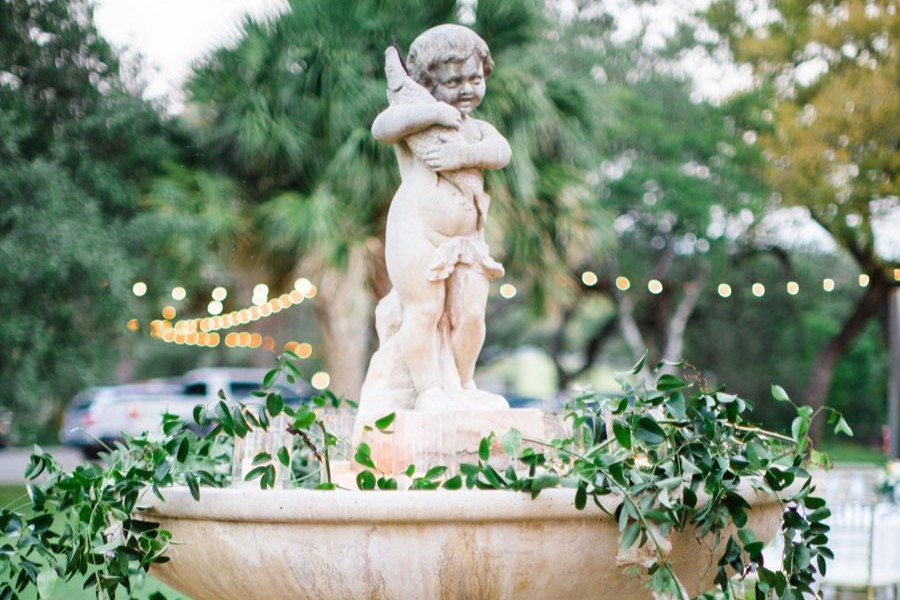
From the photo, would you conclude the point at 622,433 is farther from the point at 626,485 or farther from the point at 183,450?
the point at 183,450

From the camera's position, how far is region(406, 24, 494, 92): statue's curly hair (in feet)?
16.7

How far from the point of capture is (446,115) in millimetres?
4922

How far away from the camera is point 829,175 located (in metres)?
17.8

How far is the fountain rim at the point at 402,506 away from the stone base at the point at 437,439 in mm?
1199

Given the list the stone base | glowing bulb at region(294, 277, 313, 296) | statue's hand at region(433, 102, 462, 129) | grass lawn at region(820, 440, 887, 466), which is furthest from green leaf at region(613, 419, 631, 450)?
grass lawn at region(820, 440, 887, 466)

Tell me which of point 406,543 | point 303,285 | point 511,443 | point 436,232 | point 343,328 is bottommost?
point 406,543

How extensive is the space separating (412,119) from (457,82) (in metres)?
0.35

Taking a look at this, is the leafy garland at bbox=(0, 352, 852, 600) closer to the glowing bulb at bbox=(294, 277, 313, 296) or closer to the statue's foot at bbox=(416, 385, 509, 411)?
the statue's foot at bbox=(416, 385, 509, 411)

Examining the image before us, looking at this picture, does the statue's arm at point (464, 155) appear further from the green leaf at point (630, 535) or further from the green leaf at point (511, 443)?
the green leaf at point (630, 535)

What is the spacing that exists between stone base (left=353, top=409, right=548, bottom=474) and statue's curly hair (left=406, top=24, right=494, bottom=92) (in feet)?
4.61

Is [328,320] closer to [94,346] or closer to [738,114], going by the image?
[94,346]

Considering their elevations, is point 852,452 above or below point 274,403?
above

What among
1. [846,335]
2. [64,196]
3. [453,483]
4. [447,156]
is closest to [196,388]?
[64,196]

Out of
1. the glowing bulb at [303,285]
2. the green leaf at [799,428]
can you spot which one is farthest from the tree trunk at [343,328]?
the green leaf at [799,428]
